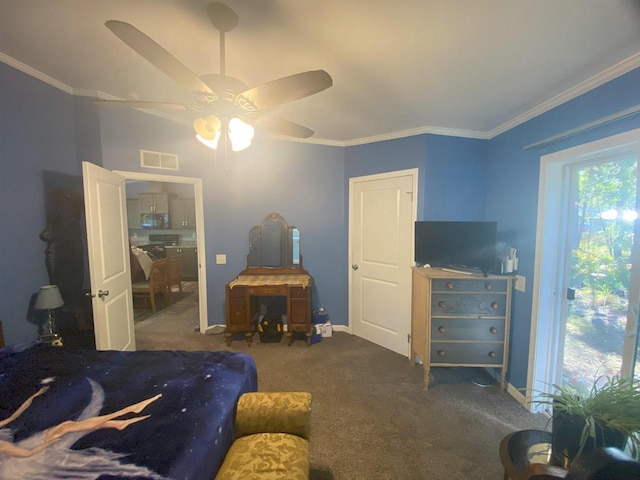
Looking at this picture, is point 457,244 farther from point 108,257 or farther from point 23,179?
point 23,179

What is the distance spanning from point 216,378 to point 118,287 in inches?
65.6

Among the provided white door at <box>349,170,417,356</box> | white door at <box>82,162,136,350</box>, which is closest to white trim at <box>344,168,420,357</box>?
white door at <box>349,170,417,356</box>

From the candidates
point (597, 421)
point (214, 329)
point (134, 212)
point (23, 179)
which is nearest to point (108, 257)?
point (23, 179)

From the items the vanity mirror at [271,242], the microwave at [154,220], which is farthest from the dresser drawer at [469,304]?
the microwave at [154,220]

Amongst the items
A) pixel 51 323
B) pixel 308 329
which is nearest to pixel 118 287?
pixel 51 323

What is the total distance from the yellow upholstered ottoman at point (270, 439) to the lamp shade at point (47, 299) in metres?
1.71

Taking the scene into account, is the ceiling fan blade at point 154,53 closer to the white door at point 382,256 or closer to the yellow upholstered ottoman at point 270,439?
the yellow upholstered ottoman at point 270,439

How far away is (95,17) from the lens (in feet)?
4.80

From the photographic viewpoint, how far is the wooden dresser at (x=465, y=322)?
7.77ft

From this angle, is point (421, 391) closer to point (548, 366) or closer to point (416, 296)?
point (416, 296)

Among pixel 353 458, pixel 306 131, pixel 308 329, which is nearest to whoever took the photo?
pixel 353 458

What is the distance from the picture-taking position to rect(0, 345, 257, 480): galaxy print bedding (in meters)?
0.96

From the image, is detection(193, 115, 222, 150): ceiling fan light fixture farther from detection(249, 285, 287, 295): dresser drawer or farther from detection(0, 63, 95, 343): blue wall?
detection(249, 285, 287, 295): dresser drawer

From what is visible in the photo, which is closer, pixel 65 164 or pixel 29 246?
pixel 29 246
